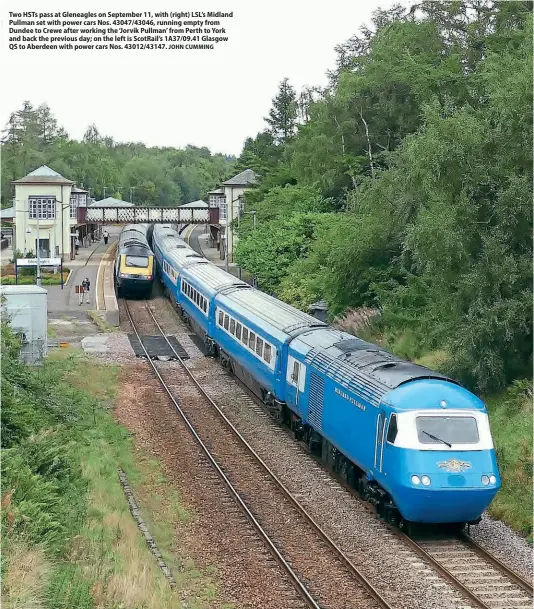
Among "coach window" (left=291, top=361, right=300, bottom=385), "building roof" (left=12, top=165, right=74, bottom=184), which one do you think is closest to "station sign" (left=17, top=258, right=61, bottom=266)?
"building roof" (left=12, top=165, right=74, bottom=184)

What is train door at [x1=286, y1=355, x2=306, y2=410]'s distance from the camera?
795 inches

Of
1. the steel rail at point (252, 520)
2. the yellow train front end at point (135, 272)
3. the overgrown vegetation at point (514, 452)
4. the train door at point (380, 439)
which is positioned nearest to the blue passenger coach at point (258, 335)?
the steel rail at point (252, 520)

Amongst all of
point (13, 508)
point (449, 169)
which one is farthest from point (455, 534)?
point (449, 169)

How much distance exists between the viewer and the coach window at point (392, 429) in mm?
14539

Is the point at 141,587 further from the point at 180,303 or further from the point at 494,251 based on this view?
the point at 180,303

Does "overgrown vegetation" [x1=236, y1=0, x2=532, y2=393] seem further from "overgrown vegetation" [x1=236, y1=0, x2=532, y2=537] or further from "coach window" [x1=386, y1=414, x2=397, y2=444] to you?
"coach window" [x1=386, y1=414, x2=397, y2=444]

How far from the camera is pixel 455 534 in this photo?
15.3 m

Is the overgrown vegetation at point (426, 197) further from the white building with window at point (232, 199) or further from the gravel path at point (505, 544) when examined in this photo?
the gravel path at point (505, 544)

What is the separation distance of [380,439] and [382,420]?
1.02 ft

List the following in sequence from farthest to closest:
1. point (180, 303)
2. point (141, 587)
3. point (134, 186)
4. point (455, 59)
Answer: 1. point (134, 186)
2. point (180, 303)
3. point (455, 59)
4. point (141, 587)

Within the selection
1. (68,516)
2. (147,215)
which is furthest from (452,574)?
(147,215)

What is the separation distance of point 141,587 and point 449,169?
43.1 feet

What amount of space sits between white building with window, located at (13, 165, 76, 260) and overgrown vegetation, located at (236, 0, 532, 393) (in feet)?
42.9

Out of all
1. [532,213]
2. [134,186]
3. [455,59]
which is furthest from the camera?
[134,186]
